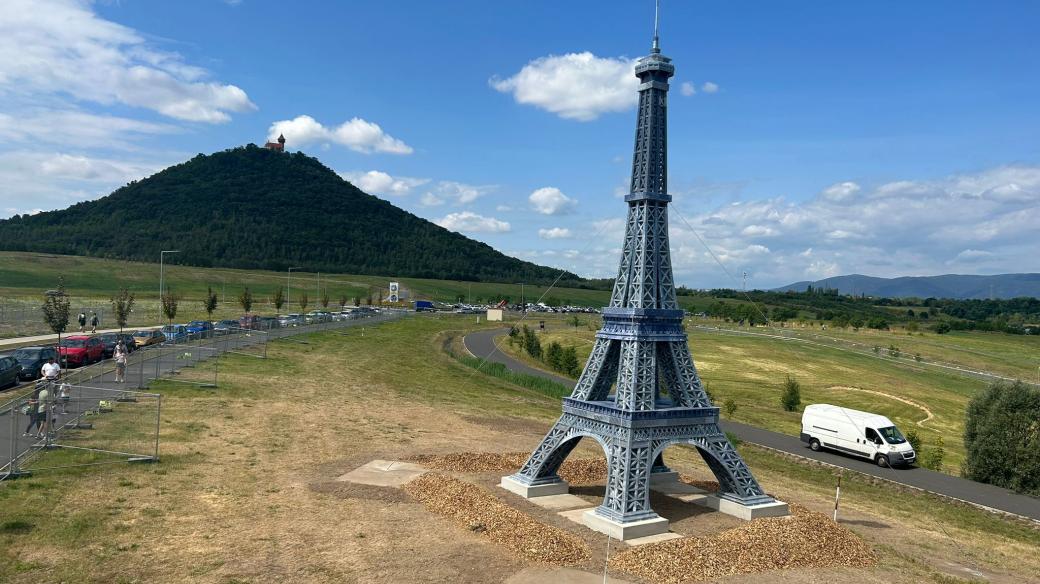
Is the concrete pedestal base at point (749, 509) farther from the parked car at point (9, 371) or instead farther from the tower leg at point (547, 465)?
the parked car at point (9, 371)

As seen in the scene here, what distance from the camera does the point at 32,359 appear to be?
117ft

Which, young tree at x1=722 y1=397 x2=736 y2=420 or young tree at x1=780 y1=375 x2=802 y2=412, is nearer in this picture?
young tree at x1=722 y1=397 x2=736 y2=420

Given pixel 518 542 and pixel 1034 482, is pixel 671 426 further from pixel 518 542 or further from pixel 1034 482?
pixel 1034 482

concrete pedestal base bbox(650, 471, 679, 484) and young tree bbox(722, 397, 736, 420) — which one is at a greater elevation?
concrete pedestal base bbox(650, 471, 679, 484)

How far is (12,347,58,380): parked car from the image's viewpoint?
3497cm

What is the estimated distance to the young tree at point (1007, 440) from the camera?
3119 centimetres

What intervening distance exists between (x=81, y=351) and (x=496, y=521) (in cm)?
3608

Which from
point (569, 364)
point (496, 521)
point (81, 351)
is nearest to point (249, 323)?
point (81, 351)

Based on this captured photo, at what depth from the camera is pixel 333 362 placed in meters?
52.9

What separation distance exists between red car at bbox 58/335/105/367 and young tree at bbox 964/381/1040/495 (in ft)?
167

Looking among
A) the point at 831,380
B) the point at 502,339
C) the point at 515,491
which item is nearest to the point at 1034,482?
the point at 515,491

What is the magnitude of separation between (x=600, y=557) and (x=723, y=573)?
3.04 meters

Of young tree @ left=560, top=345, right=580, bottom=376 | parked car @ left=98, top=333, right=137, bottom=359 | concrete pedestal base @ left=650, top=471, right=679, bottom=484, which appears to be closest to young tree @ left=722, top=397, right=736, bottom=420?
young tree @ left=560, top=345, right=580, bottom=376

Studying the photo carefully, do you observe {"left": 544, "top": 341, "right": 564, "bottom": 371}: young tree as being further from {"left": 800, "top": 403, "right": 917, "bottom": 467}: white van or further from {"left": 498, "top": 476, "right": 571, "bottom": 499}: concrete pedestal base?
{"left": 498, "top": 476, "right": 571, "bottom": 499}: concrete pedestal base
